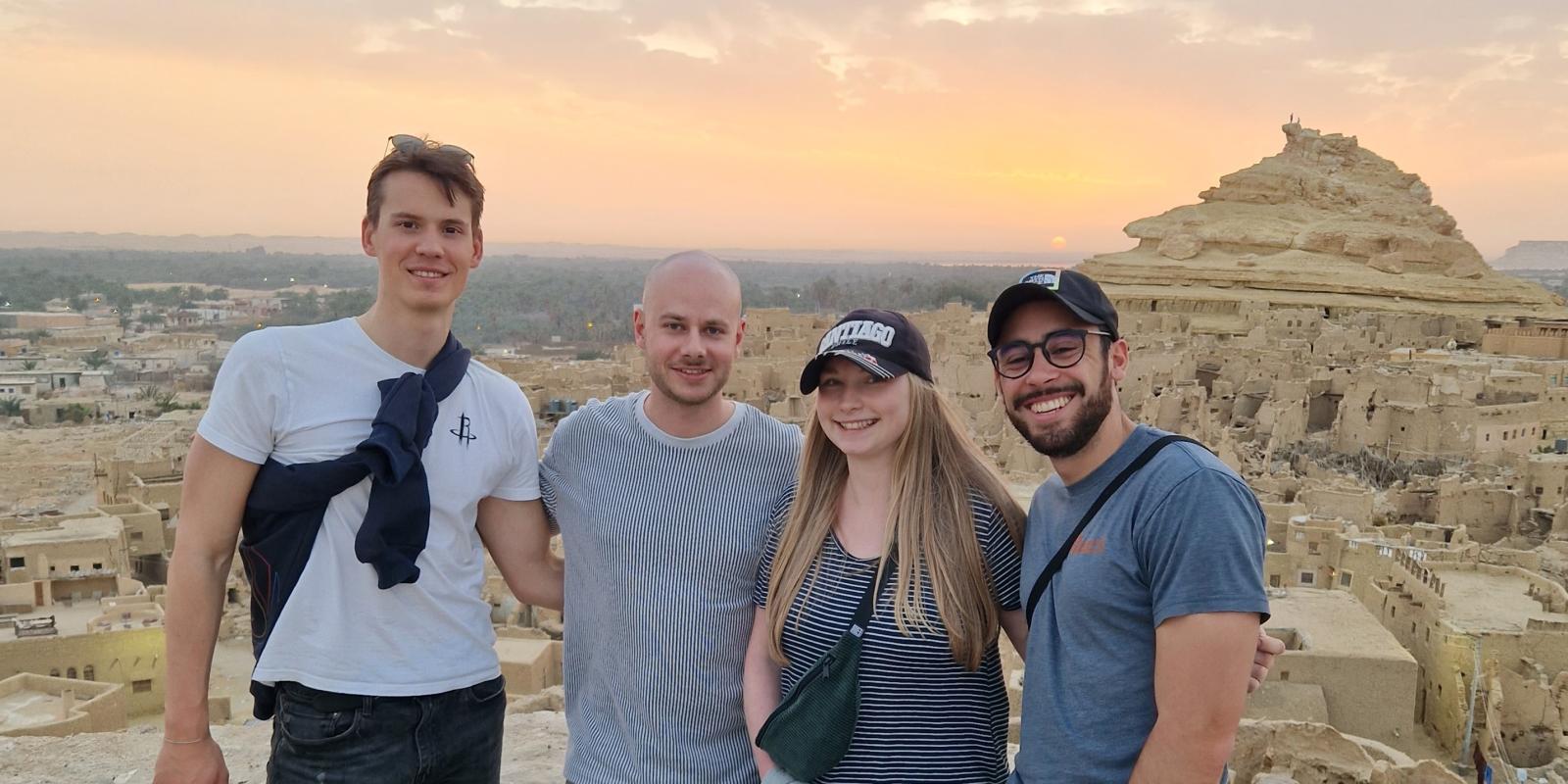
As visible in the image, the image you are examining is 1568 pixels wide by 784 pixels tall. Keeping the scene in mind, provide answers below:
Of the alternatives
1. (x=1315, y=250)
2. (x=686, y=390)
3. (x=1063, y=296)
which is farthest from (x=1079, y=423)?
(x=1315, y=250)

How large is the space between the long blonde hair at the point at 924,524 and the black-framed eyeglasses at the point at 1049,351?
12.2 inches

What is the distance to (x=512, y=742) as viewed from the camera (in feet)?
15.6

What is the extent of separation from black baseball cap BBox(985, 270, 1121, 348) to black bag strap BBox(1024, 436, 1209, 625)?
273 millimetres

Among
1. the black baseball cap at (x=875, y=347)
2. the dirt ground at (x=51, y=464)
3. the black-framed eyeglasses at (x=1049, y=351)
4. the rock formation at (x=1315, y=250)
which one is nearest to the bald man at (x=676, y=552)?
the black baseball cap at (x=875, y=347)

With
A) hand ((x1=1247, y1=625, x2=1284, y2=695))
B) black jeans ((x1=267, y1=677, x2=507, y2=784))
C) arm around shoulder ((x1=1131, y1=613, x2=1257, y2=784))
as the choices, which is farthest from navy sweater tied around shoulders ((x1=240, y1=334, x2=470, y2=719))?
hand ((x1=1247, y1=625, x2=1284, y2=695))

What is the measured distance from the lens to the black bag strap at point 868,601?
2322 mm

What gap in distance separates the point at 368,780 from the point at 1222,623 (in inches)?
72.9

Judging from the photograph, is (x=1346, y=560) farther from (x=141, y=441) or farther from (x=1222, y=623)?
(x=141, y=441)

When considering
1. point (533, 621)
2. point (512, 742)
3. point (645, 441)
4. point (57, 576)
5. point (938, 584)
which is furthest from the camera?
point (57, 576)

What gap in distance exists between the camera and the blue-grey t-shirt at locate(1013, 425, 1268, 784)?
190cm

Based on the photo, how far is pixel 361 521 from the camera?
2410mm

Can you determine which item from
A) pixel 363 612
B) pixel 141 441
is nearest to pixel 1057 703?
pixel 363 612

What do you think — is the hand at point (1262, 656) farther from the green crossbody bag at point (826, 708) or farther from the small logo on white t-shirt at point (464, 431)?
the small logo on white t-shirt at point (464, 431)

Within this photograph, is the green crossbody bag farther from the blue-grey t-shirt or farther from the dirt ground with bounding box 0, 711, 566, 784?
the dirt ground with bounding box 0, 711, 566, 784
